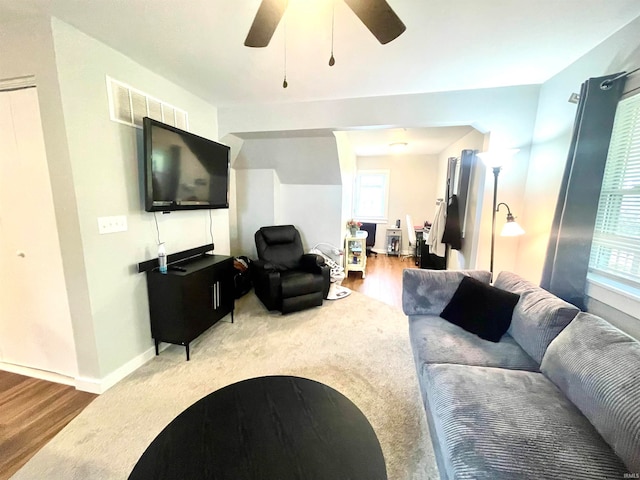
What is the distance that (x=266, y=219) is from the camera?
165 inches

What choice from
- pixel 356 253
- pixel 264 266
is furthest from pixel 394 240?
pixel 264 266

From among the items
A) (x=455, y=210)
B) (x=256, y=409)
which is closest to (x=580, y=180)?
(x=455, y=210)

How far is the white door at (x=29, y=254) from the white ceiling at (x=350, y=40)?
2.11 ft

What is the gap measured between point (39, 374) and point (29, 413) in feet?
1.49

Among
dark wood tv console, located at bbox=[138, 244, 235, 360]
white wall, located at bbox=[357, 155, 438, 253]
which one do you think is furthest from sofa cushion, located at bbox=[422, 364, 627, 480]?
white wall, located at bbox=[357, 155, 438, 253]

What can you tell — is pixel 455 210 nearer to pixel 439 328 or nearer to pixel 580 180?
pixel 580 180

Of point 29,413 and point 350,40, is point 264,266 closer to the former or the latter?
point 29,413

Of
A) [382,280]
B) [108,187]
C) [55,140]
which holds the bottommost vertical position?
[382,280]

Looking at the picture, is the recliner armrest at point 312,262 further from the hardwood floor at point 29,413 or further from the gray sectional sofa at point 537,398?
the hardwood floor at point 29,413

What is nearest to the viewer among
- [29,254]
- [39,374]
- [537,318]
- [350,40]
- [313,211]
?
[537,318]

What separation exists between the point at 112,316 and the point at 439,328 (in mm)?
2461

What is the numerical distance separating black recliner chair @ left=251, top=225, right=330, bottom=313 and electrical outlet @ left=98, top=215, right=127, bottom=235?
58.2 inches

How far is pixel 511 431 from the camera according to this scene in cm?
106

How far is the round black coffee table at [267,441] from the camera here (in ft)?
3.03
